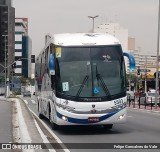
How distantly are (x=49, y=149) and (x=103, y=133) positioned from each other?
523 centimetres

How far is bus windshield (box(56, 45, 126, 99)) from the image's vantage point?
16.5 meters

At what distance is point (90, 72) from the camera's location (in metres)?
16.6

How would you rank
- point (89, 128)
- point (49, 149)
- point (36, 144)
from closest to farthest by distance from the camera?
1. point (49, 149)
2. point (36, 144)
3. point (89, 128)

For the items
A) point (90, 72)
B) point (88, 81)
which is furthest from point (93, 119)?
point (90, 72)

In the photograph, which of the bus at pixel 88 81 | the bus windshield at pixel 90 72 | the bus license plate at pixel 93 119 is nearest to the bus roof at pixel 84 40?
the bus at pixel 88 81

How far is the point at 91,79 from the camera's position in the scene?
16562mm

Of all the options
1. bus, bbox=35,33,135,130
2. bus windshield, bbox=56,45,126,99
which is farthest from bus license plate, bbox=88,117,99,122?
bus windshield, bbox=56,45,126,99

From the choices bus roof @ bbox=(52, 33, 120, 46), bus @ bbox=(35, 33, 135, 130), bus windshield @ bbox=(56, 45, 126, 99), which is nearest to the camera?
bus @ bbox=(35, 33, 135, 130)

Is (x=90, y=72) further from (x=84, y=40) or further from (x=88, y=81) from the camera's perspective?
(x=84, y=40)

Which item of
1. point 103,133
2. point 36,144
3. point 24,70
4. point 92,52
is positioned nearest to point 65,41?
point 92,52

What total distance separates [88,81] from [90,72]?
0.33m

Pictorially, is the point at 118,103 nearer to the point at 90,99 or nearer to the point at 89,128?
the point at 90,99

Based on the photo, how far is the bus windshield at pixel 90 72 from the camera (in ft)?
54.0

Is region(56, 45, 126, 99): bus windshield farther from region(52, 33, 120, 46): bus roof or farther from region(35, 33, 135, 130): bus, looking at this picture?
region(52, 33, 120, 46): bus roof
